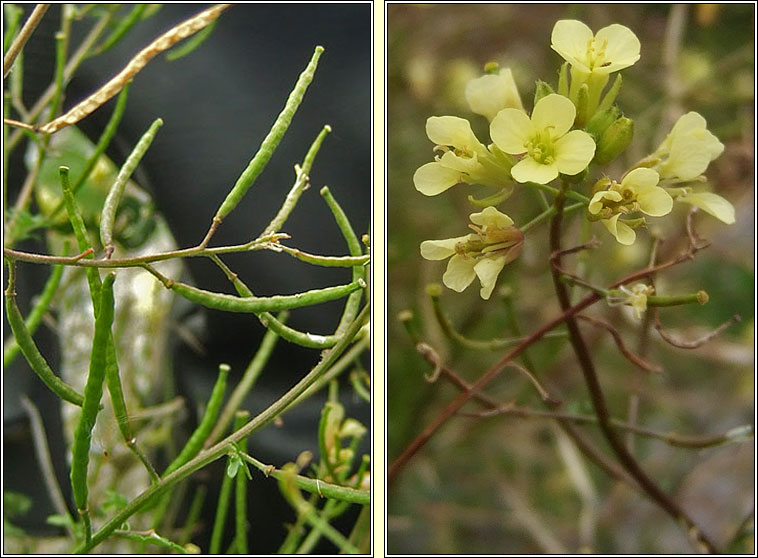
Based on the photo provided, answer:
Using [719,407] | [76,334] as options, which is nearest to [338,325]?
[76,334]

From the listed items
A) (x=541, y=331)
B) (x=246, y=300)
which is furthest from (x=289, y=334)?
(x=541, y=331)

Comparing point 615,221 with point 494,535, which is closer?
point 615,221

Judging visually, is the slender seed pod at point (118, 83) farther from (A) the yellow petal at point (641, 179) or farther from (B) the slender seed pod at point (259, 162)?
(A) the yellow petal at point (641, 179)

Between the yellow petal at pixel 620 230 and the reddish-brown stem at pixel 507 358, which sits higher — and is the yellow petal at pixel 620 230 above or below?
above

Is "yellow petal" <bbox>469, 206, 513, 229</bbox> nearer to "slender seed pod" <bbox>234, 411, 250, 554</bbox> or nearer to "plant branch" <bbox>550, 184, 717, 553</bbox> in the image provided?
"plant branch" <bbox>550, 184, 717, 553</bbox>

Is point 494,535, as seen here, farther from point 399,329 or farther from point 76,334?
point 76,334

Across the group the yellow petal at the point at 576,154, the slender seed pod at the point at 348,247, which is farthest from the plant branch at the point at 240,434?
the yellow petal at the point at 576,154

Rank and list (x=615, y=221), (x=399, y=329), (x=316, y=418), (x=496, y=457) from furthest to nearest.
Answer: (x=496, y=457), (x=399, y=329), (x=316, y=418), (x=615, y=221)
